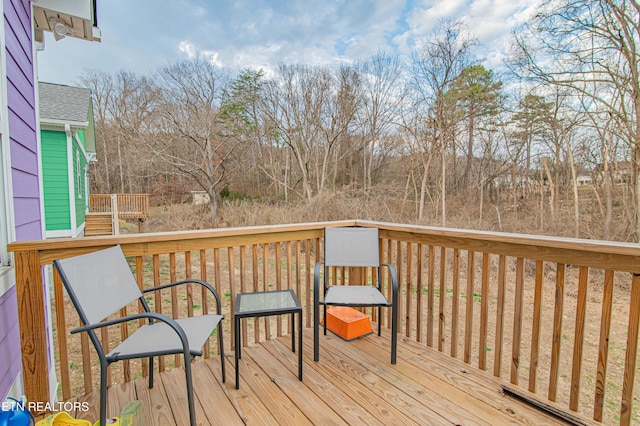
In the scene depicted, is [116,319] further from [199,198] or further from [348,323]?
[199,198]

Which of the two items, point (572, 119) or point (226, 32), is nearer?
point (572, 119)

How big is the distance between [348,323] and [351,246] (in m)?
0.63

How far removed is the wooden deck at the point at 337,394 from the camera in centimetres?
168

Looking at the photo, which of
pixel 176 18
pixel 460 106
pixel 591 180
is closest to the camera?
pixel 591 180

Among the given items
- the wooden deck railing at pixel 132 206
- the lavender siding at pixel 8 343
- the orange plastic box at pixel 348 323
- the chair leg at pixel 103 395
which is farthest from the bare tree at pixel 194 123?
the chair leg at pixel 103 395

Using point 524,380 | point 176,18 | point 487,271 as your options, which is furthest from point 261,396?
point 176,18

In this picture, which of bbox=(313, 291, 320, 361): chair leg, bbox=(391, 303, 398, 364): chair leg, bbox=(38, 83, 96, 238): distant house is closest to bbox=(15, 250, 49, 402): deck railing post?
bbox=(313, 291, 320, 361): chair leg

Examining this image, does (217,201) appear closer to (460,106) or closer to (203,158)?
(203,158)

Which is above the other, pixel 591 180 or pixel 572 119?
pixel 572 119

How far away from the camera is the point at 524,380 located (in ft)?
10.7

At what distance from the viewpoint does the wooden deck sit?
5.53 ft

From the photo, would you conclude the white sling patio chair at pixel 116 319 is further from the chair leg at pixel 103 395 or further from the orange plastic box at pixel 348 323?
the orange plastic box at pixel 348 323

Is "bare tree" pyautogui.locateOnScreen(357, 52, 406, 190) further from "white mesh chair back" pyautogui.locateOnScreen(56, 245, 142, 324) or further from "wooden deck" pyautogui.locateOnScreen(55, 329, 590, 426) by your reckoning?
"white mesh chair back" pyautogui.locateOnScreen(56, 245, 142, 324)

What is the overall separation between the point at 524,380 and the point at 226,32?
12.1 meters
